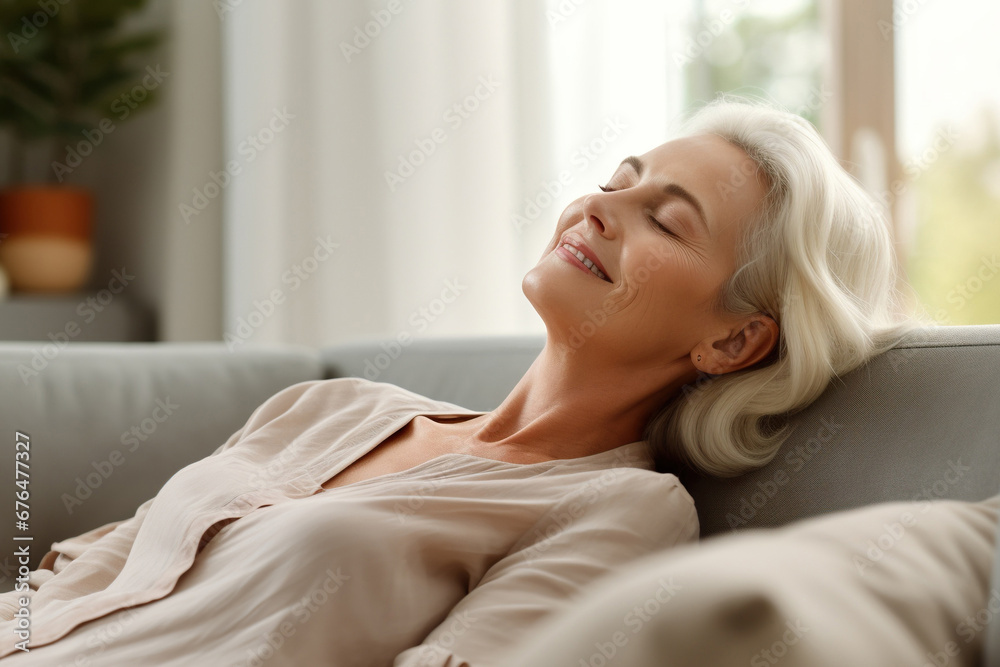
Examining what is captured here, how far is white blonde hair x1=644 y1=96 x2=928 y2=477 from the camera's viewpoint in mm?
1094

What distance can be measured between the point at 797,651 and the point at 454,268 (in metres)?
2.58

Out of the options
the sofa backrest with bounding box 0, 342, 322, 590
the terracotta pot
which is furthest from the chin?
the terracotta pot

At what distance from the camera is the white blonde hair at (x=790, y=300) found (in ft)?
3.59

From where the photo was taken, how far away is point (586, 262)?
3.90 ft

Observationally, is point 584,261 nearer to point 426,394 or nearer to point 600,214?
point 600,214

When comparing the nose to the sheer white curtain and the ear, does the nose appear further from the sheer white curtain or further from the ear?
the sheer white curtain

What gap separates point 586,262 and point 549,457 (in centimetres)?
27

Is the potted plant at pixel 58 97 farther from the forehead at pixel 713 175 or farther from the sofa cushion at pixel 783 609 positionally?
the sofa cushion at pixel 783 609

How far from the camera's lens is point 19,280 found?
312 centimetres

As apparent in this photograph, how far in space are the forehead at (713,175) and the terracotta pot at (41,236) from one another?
2.60 metres

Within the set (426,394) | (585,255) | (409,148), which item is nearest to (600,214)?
(585,255)

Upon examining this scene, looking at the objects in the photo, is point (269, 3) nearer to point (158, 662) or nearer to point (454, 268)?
point (454, 268)

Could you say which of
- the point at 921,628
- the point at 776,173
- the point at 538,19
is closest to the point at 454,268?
the point at 538,19

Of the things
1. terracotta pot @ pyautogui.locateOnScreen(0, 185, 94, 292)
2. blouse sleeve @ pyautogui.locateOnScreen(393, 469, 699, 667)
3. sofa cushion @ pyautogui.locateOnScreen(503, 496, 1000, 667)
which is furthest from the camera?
terracotta pot @ pyautogui.locateOnScreen(0, 185, 94, 292)
